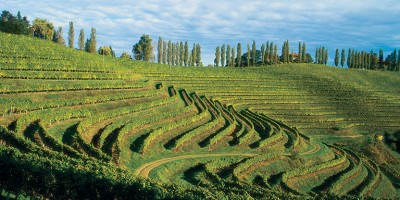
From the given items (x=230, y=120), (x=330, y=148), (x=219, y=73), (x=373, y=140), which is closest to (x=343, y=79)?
(x=219, y=73)

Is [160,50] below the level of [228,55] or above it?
above

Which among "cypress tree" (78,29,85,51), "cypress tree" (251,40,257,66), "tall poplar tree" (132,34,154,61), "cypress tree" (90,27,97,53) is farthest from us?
"cypress tree" (251,40,257,66)

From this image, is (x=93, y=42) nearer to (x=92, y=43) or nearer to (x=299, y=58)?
(x=92, y=43)

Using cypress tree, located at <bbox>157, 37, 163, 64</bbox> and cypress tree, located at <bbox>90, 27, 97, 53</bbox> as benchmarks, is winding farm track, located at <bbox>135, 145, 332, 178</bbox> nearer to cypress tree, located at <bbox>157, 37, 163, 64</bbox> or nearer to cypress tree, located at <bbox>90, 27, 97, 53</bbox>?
cypress tree, located at <bbox>90, 27, 97, 53</bbox>

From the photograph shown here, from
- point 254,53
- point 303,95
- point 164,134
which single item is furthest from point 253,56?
point 164,134

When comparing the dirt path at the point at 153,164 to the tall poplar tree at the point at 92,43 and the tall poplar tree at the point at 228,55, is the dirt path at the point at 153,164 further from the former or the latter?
the tall poplar tree at the point at 228,55

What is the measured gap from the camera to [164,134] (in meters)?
53.7

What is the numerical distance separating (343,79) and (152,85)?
260 ft

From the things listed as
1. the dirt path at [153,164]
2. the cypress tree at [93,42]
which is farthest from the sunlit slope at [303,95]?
the dirt path at [153,164]

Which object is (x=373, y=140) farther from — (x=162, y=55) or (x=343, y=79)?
(x=162, y=55)

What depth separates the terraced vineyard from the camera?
2406cm

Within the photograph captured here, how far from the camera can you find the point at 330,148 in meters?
71.8

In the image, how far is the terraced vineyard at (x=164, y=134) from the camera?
24.1 meters

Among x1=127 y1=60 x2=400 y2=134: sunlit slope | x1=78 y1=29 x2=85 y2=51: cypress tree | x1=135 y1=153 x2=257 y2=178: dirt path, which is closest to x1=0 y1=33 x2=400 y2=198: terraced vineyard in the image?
x1=135 y1=153 x2=257 y2=178: dirt path
